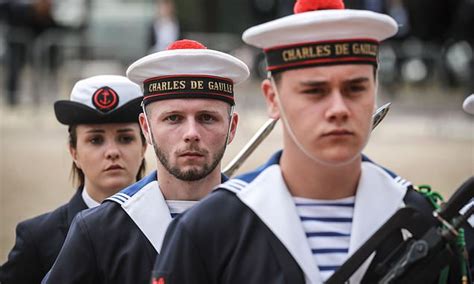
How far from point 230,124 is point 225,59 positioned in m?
0.29

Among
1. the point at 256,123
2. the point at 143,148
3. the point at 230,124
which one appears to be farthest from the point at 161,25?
the point at 230,124

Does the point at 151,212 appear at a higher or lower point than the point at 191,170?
lower

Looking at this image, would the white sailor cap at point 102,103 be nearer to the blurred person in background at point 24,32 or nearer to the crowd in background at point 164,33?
the crowd in background at point 164,33

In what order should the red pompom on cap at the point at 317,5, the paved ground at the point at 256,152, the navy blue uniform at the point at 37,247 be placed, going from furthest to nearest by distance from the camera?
the paved ground at the point at 256,152 → the navy blue uniform at the point at 37,247 → the red pompom on cap at the point at 317,5

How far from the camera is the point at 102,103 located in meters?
6.57

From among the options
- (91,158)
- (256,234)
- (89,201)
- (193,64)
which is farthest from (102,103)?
(256,234)

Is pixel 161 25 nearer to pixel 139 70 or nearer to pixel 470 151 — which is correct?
pixel 470 151

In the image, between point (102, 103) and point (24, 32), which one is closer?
point (102, 103)

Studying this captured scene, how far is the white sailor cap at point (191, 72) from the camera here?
17.9ft

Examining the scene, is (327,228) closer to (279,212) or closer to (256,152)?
(279,212)

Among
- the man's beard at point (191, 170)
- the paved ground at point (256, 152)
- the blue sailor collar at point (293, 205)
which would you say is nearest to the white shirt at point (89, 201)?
the man's beard at point (191, 170)

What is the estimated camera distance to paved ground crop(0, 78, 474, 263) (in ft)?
47.4

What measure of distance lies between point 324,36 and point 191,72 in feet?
4.44

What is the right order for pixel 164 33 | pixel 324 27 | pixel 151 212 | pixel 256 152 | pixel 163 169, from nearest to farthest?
pixel 324 27 < pixel 151 212 < pixel 163 169 < pixel 256 152 < pixel 164 33
